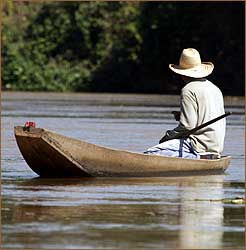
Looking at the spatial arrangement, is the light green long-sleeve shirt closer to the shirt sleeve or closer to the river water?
the shirt sleeve

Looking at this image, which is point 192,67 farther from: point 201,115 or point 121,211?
point 121,211

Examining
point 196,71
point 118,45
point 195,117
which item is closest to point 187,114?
point 195,117

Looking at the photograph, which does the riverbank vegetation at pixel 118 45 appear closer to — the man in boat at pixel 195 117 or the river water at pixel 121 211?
the river water at pixel 121 211

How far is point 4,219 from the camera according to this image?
10.9 meters

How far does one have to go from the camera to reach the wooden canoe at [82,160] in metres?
14.3

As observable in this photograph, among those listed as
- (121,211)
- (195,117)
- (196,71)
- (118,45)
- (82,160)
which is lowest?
(121,211)

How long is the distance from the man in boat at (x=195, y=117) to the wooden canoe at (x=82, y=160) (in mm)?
314

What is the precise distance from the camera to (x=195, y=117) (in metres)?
15.3

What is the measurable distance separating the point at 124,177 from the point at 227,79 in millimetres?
37873

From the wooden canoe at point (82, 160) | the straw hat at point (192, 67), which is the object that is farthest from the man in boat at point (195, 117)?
the wooden canoe at point (82, 160)

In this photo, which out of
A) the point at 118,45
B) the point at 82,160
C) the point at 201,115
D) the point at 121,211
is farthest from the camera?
the point at 118,45

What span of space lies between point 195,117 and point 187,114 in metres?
0.10

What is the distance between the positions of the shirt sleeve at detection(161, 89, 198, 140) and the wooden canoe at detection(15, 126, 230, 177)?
1.46ft

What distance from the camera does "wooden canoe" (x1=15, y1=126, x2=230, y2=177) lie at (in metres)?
14.3
